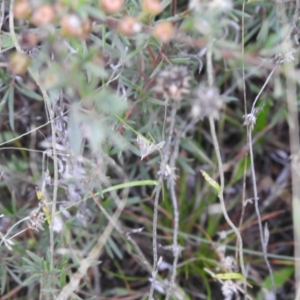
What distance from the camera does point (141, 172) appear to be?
1.29m

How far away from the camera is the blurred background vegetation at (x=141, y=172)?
0.97 meters

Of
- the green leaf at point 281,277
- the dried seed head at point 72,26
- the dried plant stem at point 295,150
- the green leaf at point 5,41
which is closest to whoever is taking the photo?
the dried seed head at point 72,26

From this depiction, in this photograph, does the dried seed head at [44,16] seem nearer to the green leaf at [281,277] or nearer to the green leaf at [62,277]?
the green leaf at [62,277]

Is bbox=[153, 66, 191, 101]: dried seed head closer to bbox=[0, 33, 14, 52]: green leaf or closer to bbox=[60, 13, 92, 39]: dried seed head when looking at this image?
bbox=[60, 13, 92, 39]: dried seed head

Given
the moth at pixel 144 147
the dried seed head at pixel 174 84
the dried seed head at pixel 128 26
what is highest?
the dried seed head at pixel 128 26

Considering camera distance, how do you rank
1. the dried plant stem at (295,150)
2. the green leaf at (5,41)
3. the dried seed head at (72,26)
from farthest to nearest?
the dried plant stem at (295,150) < the green leaf at (5,41) < the dried seed head at (72,26)

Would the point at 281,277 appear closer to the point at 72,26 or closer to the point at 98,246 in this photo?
the point at 98,246

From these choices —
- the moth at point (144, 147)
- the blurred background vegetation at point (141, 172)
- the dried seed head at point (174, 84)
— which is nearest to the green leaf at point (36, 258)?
the blurred background vegetation at point (141, 172)

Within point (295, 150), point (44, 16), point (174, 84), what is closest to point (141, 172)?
point (295, 150)

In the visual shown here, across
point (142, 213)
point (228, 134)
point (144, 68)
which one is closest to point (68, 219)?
point (142, 213)

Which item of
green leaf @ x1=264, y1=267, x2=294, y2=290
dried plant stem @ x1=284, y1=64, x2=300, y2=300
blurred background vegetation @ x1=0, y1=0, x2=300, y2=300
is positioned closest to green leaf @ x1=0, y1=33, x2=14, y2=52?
blurred background vegetation @ x1=0, y1=0, x2=300, y2=300

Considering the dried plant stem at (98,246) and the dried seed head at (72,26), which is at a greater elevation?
the dried seed head at (72,26)

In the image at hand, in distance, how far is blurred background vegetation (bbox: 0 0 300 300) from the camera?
3.17 ft

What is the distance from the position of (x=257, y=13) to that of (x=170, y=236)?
571mm
